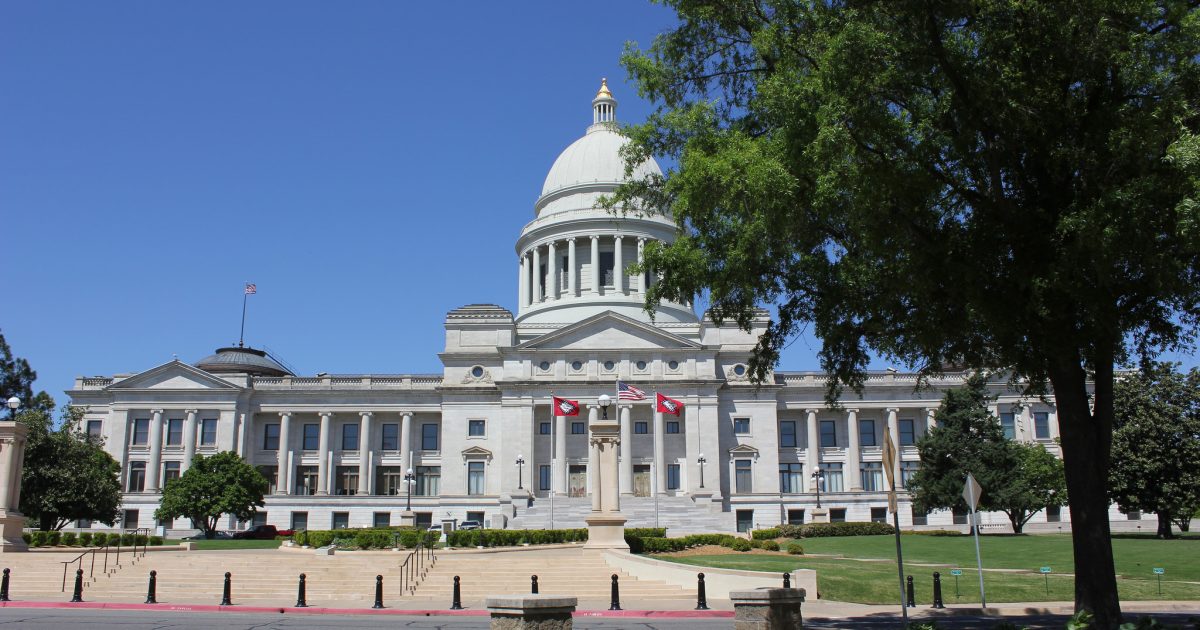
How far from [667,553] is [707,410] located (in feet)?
99.8

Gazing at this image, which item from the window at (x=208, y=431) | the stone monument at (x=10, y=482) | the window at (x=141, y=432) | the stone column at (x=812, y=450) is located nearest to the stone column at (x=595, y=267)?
the stone column at (x=812, y=450)

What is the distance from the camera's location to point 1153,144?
554 inches

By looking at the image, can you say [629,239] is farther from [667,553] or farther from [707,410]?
[667,553]

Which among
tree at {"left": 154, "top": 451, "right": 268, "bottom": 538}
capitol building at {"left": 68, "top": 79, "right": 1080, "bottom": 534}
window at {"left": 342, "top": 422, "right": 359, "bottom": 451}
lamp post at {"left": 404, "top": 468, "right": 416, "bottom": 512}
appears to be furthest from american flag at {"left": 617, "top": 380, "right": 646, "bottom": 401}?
window at {"left": 342, "top": 422, "right": 359, "bottom": 451}

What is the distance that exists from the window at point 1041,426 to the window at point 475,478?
1726 inches

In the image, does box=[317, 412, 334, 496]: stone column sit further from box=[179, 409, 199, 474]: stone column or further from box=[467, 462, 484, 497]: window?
box=[467, 462, 484, 497]: window

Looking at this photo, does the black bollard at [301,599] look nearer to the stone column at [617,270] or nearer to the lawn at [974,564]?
the lawn at [974,564]

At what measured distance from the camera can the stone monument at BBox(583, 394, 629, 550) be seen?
112 feet

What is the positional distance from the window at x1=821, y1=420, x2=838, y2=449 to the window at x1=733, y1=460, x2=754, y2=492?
810 cm

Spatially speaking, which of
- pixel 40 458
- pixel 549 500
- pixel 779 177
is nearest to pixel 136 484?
pixel 40 458

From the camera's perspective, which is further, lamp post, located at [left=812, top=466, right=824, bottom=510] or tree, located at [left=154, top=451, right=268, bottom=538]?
lamp post, located at [left=812, top=466, right=824, bottom=510]

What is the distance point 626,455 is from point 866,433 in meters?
21.2

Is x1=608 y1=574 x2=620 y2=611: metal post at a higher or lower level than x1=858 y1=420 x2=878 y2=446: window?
lower

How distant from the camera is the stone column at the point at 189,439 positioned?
74.0 metres
